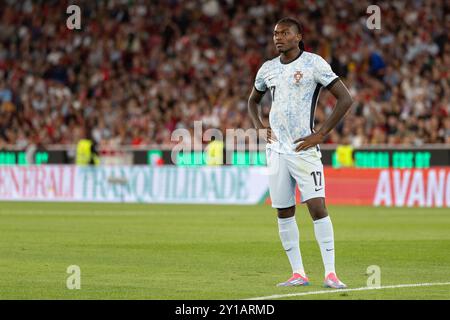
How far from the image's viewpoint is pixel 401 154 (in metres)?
31.2

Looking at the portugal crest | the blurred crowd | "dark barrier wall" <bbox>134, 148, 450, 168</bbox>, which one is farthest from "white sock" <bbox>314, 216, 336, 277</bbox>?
the blurred crowd

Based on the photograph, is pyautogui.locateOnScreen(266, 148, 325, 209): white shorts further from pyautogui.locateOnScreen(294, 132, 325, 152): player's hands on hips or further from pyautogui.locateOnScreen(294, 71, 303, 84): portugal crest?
pyautogui.locateOnScreen(294, 71, 303, 84): portugal crest

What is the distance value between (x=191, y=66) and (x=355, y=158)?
27.0 ft

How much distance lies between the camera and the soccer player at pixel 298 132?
11.0 meters

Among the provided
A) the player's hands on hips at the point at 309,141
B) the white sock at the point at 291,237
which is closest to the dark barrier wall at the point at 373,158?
the white sock at the point at 291,237

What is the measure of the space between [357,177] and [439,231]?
377 inches

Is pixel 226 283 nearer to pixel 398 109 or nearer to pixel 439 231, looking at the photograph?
pixel 439 231

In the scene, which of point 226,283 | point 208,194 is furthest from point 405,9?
point 226,283

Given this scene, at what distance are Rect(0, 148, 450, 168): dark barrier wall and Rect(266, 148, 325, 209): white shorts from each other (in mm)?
19781

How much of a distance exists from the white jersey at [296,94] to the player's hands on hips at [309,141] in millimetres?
70

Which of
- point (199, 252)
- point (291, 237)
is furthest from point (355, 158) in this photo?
point (291, 237)

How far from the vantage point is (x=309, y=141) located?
435 inches

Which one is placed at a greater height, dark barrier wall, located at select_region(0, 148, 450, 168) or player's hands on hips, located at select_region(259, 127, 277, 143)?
player's hands on hips, located at select_region(259, 127, 277, 143)

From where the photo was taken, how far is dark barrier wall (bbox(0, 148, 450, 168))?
101 feet
